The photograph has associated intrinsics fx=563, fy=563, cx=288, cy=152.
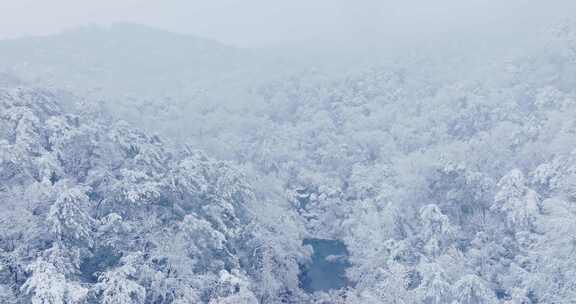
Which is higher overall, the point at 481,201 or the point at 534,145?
the point at 534,145

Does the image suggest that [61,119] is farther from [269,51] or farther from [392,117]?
[269,51]

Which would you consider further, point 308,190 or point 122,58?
point 122,58

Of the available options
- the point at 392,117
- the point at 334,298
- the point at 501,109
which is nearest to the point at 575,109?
the point at 501,109

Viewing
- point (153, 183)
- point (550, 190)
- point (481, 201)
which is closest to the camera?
point (153, 183)

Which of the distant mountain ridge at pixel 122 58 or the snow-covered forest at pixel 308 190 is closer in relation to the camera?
the snow-covered forest at pixel 308 190

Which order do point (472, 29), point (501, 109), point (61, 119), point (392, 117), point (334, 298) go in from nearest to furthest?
point (334, 298) → point (61, 119) → point (501, 109) → point (392, 117) → point (472, 29)

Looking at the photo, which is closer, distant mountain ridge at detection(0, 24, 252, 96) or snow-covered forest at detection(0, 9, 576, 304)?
snow-covered forest at detection(0, 9, 576, 304)

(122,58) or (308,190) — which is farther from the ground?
(122,58)

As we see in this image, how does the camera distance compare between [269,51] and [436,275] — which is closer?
[436,275]
